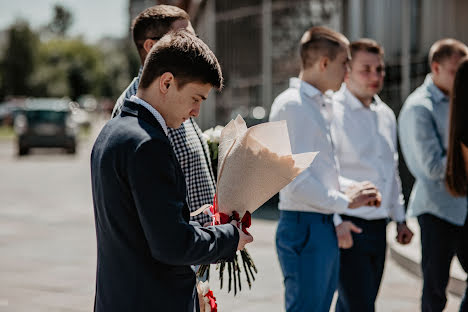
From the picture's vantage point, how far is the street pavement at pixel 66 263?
6582mm

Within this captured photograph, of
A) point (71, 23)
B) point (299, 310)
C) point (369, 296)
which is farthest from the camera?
point (71, 23)

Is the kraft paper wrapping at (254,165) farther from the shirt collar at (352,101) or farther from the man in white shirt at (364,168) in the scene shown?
the shirt collar at (352,101)

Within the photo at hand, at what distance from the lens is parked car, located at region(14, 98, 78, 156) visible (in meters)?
26.0

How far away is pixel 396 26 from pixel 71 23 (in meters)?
138

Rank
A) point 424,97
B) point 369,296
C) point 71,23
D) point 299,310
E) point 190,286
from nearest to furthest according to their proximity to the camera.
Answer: point 190,286, point 299,310, point 369,296, point 424,97, point 71,23

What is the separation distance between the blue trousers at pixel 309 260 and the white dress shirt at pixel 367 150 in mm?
392

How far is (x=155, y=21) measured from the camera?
3.57 meters

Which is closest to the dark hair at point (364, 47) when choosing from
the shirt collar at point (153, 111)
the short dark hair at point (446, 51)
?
the short dark hair at point (446, 51)

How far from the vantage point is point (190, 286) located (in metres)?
2.61

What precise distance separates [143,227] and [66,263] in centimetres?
634

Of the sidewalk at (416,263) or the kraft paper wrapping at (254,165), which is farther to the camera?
the sidewalk at (416,263)

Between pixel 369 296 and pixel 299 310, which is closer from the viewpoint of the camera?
pixel 299 310

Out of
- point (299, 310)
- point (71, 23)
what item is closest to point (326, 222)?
point (299, 310)

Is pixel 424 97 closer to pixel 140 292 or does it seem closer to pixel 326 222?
pixel 326 222
